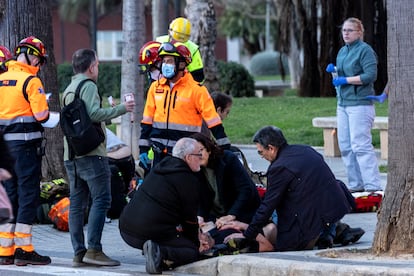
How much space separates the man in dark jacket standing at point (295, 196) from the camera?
8.55 metres

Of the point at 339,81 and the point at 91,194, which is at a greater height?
the point at 339,81

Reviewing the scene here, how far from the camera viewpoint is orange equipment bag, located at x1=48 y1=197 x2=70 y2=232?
34.6 ft

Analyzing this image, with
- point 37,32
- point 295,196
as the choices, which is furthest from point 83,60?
point 37,32

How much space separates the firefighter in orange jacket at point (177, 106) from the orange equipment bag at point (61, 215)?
157 cm

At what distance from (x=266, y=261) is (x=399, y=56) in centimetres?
192

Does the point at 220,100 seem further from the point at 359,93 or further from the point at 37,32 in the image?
the point at 37,32

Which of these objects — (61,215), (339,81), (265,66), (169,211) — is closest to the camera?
(169,211)

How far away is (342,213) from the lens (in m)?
8.77

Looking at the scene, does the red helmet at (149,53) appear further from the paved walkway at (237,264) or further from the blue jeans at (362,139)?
the blue jeans at (362,139)

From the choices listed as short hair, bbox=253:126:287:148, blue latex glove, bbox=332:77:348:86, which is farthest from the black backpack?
blue latex glove, bbox=332:77:348:86

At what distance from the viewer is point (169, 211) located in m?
8.26

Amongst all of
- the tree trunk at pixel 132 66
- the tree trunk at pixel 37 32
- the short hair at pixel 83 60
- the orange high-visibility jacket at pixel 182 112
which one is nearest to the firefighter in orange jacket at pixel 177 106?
the orange high-visibility jacket at pixel 182 112

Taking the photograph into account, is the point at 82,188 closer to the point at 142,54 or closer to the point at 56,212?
the point at 56,212

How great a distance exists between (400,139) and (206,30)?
44.7 feet
